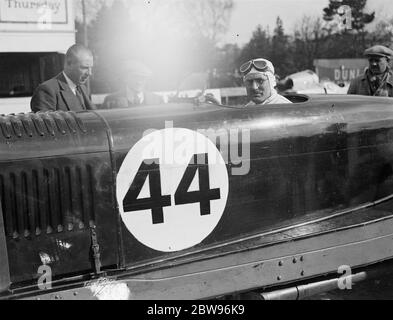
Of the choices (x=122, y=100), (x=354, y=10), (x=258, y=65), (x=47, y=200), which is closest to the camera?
(x=47, y=200)

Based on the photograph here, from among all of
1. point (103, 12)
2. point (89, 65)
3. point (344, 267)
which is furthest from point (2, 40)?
point (103, 12)

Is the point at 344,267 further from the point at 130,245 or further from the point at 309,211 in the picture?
the point at 130,245

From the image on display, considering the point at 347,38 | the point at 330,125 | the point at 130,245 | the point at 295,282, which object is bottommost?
the point at 295,282

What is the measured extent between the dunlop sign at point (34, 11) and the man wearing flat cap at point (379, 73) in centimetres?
828

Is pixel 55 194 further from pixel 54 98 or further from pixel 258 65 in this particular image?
pixel 258 65

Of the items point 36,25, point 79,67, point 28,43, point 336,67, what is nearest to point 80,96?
point 79,67

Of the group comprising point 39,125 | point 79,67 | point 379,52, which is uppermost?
point 379,52

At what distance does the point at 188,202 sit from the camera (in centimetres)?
303

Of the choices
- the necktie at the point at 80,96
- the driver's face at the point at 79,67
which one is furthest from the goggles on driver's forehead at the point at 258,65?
the necktie at the point at 80,96

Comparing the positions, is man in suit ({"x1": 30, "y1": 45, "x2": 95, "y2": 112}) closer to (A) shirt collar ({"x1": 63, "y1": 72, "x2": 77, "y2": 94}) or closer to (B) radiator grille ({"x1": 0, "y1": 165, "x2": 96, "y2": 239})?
(A) shirt collar ({"x1": 63, "y1": 72, "x2": 77, "y2": 94})

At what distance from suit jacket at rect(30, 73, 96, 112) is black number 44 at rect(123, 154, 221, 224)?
1.45m

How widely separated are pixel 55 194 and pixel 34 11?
1003cm
